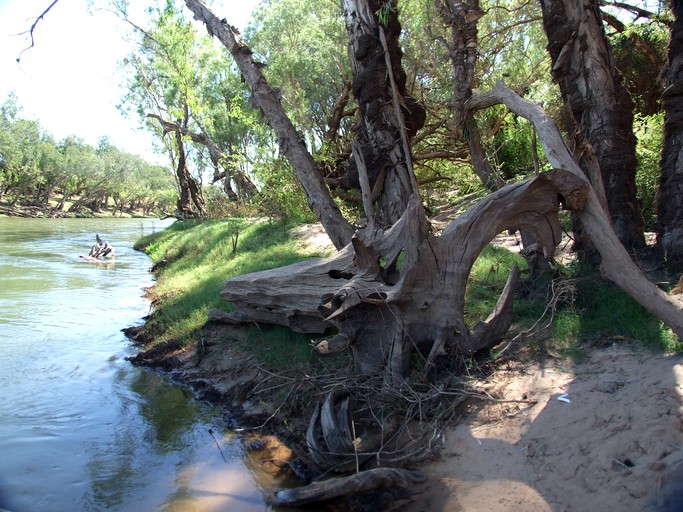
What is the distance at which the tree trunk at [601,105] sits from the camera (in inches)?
230

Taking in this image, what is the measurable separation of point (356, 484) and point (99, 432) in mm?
3295

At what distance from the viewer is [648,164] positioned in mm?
8273

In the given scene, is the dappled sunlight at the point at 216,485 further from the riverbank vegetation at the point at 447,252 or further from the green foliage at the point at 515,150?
the green foliage at the point at 515,150

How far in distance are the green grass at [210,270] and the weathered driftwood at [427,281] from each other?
1201 mm

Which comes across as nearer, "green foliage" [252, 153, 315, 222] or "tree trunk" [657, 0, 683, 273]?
"tree trunk" [657, 0, 683, 273]

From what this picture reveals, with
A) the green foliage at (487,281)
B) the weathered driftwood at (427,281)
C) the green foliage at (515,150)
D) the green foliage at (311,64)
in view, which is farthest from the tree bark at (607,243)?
the green foliage at (311,64)

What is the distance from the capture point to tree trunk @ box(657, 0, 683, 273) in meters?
5.20

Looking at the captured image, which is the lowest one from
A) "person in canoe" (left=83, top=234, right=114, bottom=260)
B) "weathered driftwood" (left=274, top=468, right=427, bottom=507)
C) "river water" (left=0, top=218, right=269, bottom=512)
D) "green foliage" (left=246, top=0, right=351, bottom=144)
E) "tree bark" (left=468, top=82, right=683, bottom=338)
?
"river water" (left=0, top=218, right=269, bottom=512)

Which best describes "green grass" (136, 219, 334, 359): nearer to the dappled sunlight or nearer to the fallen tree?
the fallen tree

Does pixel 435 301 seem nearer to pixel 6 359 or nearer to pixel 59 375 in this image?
pixel 59 375

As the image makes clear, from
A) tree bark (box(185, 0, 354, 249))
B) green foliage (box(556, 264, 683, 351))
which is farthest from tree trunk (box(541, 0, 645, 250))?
tree bark (box(185, 0, 354, 249))

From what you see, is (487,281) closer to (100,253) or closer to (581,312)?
(581,312)

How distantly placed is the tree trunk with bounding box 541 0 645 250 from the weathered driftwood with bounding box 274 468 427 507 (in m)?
3.76

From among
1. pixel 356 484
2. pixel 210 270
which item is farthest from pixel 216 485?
pixel 210 270
